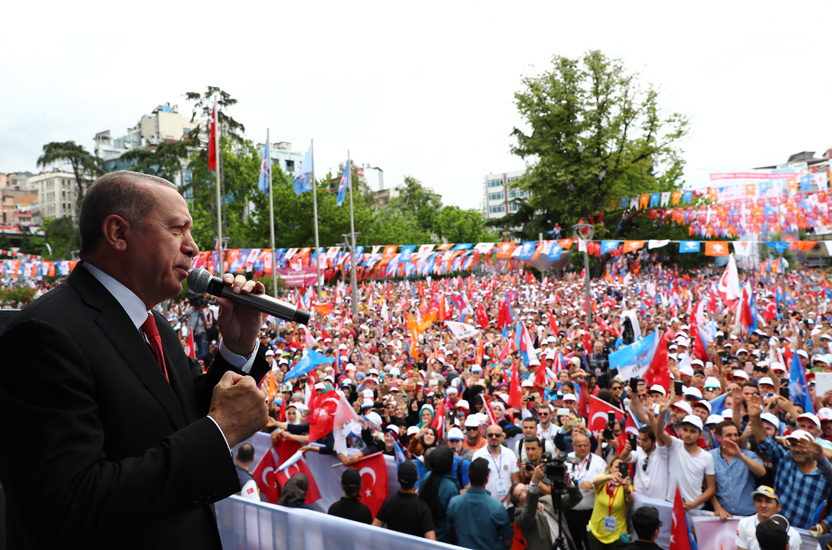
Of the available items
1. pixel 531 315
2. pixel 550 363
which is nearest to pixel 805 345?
pixel 550 363

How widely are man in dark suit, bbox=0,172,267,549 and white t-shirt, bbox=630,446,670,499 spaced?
5757 millimetres

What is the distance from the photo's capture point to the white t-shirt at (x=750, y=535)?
4.99 m

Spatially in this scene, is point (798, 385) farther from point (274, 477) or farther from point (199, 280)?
point (199, 280)

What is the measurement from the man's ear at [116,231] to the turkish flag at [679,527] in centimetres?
544

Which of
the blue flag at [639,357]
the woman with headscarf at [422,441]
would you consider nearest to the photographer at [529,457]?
the woman with headscarf at [422,441]

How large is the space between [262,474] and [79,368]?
7.44 m

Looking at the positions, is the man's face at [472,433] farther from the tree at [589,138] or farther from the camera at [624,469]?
the tree at [589,138]

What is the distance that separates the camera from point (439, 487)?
646cm

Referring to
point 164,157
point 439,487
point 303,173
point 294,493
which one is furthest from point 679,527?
point 164,157

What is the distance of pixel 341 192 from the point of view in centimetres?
2919

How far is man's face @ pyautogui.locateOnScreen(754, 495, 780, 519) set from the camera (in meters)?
5.25

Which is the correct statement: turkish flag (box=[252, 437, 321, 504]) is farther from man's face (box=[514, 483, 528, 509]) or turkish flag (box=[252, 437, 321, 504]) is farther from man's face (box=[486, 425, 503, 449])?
man's face (box=[514, 483, 528, 509])

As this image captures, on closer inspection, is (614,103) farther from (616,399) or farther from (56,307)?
(56,307)

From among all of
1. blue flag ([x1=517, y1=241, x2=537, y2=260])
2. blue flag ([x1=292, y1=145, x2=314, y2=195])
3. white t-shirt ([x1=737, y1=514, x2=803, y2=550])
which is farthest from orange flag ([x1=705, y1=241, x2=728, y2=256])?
white t-shirt ([x1=737, y1=514, x2=803, y2=550])
